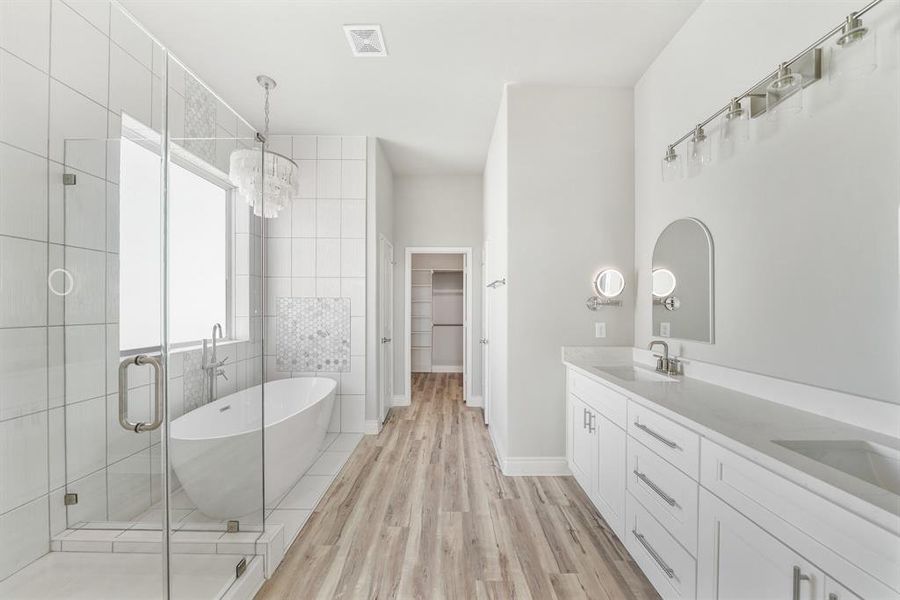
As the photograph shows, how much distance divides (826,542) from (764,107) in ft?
5.48

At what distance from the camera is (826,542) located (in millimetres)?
794

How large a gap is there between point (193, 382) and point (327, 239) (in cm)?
209

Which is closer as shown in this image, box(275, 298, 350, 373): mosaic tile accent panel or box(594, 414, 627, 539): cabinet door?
box(594, 414, 627, 539): cabinet door

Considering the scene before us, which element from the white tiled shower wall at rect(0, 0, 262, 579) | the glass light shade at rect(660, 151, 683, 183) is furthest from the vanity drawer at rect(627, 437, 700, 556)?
the white tiled shower wall at rect(0, 0, 262, 579)

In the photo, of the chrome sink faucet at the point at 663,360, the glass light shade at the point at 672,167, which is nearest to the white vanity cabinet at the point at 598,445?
the chrome sink faucet at the point at 663,360

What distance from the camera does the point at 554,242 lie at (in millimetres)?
2664

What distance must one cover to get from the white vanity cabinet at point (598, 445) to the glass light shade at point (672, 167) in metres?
1.26

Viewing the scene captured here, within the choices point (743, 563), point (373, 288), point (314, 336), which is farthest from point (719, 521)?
point (314, 336)

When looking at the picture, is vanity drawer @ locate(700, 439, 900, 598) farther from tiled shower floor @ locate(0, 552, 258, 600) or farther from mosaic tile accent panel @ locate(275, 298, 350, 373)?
mosaic tile accent panel @ locate(275, 298, 350, 373)

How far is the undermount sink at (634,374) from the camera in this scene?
6.74 ft

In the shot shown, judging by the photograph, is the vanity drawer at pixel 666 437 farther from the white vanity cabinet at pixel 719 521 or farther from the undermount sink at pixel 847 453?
the undermount sink at pixel 847 453

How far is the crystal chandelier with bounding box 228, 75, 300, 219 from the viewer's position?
191cm

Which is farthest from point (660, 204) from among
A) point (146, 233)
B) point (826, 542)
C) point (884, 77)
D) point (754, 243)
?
point (146, 233)

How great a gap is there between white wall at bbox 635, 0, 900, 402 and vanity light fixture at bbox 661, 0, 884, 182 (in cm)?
5
